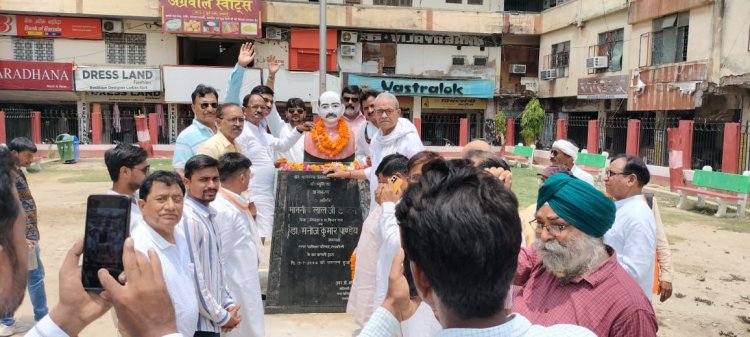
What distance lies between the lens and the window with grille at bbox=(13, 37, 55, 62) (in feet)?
77.7

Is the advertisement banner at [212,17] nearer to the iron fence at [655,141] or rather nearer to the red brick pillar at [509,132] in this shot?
the red brick pillar at [509,132]

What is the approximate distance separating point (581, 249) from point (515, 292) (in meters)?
0.33

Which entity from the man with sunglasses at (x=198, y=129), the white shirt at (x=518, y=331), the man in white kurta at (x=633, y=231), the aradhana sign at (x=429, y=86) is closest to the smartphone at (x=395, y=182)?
the man in white kurta at (x=633, y=231)

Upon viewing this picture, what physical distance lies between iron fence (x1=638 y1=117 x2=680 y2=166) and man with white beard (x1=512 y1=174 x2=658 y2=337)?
1656 cm

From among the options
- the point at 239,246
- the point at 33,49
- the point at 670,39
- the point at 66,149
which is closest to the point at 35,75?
the point at 33,49

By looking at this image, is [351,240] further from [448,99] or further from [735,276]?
[448,99]

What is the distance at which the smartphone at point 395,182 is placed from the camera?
2.73m

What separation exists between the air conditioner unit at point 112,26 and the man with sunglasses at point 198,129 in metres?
22.3

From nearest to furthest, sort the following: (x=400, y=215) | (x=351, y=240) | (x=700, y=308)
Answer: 1. (x=400, y=215)
2. (x=351, y=240)
3. (x=700, y=308)

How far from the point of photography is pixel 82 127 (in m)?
23.6

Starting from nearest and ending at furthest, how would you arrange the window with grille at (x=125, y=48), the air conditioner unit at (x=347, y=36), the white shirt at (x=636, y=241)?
the white shirt at (x=636, y=241)
the window with grille at (x=125, y=48)
the air conditioner unit at (x=347, y=36)

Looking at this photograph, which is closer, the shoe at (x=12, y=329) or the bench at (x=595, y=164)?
the shoe at (x=12, y=329)

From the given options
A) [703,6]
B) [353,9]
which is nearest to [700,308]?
[703,6]

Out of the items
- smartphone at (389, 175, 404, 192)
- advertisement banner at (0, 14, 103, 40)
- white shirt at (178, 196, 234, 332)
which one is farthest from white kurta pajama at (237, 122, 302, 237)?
advertisement banner at (0, 14, 103, 40)
